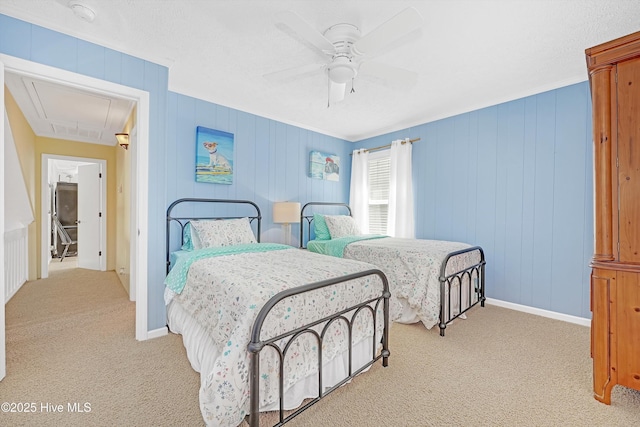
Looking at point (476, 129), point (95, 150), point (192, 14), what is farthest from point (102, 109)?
point (476, 129)

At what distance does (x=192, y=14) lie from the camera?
2068mm

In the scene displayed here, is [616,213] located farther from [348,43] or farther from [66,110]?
[66,110]

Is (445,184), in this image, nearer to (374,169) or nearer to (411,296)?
(374,169)

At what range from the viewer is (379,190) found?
5.04 meters

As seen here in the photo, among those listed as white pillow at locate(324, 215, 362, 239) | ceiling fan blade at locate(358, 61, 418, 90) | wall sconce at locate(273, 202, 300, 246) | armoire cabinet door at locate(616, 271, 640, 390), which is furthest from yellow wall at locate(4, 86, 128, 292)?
armoire cabinet door at locate(616, 271, 640, 390)

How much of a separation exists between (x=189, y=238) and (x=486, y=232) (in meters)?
3.64

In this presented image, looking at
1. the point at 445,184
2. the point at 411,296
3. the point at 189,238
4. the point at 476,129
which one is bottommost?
the point at 411,296

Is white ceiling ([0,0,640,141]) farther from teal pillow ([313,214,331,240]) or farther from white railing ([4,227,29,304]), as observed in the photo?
white railing ([4,227,29,304])

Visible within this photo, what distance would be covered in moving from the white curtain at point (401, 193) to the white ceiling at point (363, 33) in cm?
99

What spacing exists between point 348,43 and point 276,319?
1.99m

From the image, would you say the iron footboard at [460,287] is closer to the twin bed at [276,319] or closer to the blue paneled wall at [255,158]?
the twin bed at [276,319]

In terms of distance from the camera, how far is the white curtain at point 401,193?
445cm

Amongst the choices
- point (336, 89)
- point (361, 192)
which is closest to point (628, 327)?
point (336, 89)

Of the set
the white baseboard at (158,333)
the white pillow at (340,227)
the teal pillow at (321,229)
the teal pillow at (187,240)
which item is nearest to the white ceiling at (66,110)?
the teal pillow at (187,240)
